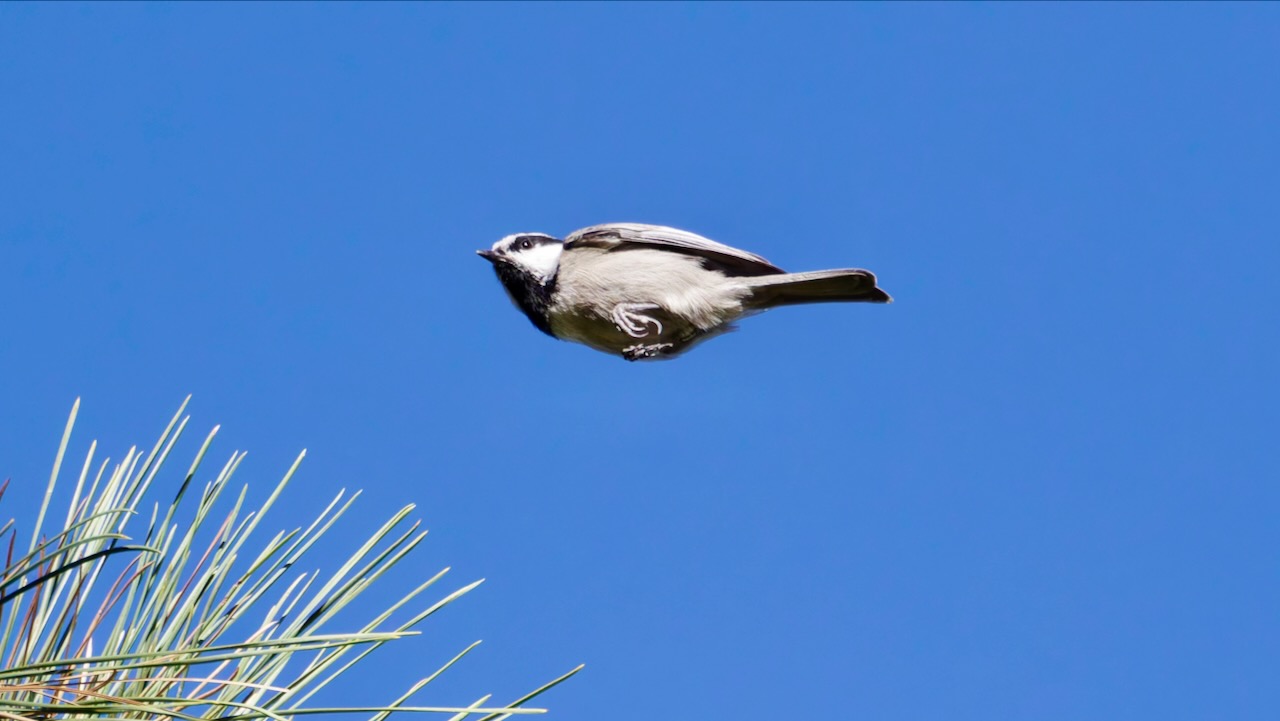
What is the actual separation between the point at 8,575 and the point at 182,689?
420 millimetres

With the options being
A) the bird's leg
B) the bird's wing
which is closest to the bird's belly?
the bird's leg

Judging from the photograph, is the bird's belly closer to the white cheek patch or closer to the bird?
the bird

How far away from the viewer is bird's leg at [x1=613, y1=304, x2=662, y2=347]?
364cm

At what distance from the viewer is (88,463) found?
207 cm

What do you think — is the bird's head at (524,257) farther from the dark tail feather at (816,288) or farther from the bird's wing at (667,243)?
the dark tail feather at (816,288)

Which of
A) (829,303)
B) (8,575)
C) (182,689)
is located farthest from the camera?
(829,303)

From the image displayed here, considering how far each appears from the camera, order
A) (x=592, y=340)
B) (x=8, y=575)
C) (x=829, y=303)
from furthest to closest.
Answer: (x=829, y=303), (x=592, y=340), (x=8, y=575)

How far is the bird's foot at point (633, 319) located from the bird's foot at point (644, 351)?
0.05m

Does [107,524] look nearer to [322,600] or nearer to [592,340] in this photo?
[322,600]

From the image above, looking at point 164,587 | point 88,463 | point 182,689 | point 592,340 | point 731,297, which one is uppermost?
point 731,297

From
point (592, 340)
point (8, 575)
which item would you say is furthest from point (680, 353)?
point (8, 575)

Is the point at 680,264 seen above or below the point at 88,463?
above

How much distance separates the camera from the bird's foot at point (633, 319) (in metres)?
3.64

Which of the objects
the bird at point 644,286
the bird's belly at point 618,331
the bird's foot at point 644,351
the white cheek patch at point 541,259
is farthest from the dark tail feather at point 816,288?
the white cheek patch at point 541,259
